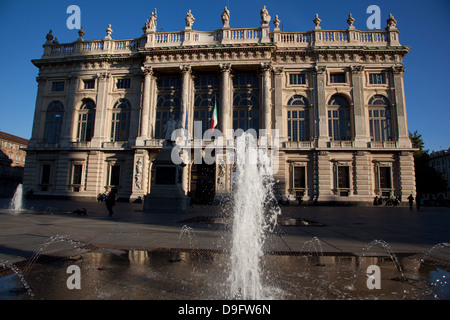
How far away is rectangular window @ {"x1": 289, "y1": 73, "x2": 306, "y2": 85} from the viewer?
94.8ft

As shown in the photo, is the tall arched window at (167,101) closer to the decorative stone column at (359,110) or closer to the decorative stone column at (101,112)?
the decorative stone column at (101,112)

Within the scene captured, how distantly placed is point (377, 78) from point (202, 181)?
71.0 feet

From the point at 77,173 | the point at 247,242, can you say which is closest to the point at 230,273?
the point at 247,242

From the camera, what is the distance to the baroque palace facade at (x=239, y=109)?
2691 cm

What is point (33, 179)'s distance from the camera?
30.6 m

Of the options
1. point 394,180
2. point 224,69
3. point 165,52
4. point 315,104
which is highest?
point 165,52

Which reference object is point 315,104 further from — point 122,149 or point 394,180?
point 122,149

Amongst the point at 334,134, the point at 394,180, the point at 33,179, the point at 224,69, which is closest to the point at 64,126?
the point at 33,179

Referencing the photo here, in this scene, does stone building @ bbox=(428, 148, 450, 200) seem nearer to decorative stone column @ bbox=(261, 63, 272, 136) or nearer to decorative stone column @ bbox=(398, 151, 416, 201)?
decorative stone column @ bbox=(398, 151, 416, 201)

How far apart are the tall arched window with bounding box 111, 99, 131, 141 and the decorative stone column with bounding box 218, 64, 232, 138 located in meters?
10.9

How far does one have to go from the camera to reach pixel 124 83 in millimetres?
31141

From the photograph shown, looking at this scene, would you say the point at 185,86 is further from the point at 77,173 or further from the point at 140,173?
the point at 77,173

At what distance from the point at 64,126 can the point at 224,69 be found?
19.7 metres
